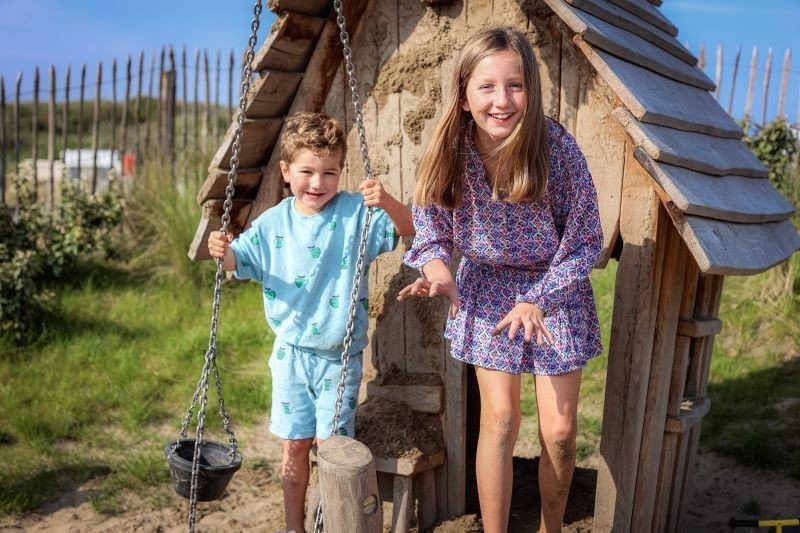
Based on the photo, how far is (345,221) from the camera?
3.79m

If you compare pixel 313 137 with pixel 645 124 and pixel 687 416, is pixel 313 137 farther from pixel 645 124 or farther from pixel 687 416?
pixel 687 416

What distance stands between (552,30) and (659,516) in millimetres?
2470

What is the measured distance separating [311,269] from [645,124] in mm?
1567

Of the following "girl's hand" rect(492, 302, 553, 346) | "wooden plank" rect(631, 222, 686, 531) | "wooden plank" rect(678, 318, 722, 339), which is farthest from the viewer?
"wooden plank" rect(678, 318, 722, 339)

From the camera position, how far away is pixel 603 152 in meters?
3.73

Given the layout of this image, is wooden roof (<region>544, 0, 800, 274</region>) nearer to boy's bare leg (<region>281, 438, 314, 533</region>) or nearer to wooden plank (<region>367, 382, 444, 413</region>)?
wooden plank (<region>367, 382, 444, 413</region>)

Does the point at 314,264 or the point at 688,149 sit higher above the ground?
the point at 688,149

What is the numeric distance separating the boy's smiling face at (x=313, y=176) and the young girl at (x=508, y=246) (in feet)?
2.07

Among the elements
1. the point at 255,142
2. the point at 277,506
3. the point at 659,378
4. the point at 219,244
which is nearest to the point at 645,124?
the point at 659,378

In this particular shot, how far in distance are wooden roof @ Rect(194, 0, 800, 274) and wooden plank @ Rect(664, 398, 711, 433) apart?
901 mm

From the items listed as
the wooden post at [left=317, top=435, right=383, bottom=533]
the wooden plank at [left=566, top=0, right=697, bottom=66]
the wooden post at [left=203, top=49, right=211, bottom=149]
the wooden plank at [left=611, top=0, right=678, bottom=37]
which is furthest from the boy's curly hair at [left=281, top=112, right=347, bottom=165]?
the wooden post at [left=203, top=49, right=211, bottom=149]

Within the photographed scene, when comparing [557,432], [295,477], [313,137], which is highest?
[313,137]

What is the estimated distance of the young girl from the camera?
305 centimetres

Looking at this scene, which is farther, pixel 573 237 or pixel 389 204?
pixel 389 204
